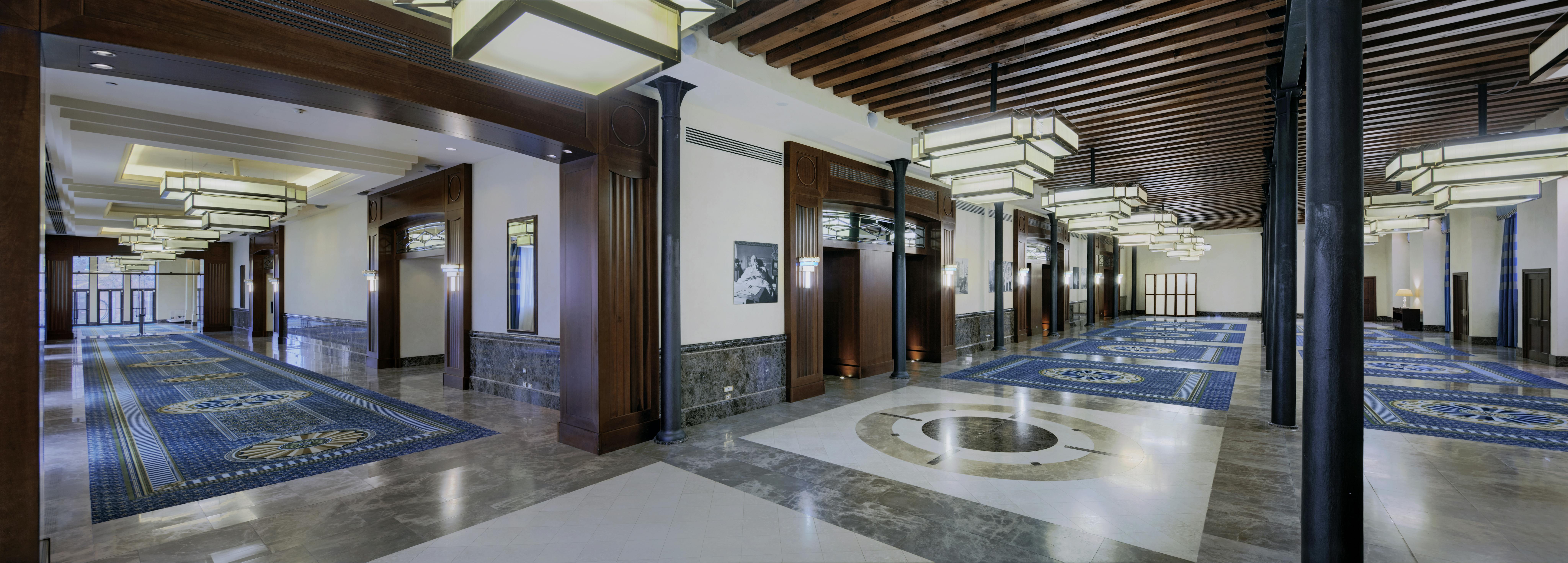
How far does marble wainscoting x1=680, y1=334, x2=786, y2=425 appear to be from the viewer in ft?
21.8

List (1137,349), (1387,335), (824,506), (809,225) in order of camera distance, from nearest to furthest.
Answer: (824,506)
(809,225)
(1137,349)
(1387,335)

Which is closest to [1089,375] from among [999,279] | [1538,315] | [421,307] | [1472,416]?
[999,279]

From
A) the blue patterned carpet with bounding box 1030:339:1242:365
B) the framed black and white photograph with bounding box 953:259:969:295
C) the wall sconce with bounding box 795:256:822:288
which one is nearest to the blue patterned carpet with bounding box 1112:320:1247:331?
the blue patterned carpet with bounding box 1030:339:1242:365

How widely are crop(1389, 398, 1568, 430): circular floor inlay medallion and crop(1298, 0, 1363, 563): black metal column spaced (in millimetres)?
6254

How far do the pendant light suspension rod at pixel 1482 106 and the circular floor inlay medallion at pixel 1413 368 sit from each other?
→ 16.3 ft

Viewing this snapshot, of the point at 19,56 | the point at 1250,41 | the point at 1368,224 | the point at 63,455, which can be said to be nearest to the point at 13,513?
the point at 19,56

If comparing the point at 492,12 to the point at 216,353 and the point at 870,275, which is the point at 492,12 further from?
the point at 216,353

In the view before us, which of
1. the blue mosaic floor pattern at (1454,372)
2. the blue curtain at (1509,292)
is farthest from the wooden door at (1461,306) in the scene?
the blue mosaic floor pattern at (1454,372)

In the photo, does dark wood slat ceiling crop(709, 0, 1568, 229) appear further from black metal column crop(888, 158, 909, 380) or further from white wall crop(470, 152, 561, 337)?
white wall crop(470, 152, 561, 337)

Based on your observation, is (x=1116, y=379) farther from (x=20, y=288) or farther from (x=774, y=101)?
(x=20, y=288)

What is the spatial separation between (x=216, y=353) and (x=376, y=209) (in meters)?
6.98

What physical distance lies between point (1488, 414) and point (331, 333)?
63.3 feet

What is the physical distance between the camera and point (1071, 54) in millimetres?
5777

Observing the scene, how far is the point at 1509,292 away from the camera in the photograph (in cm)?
1298
